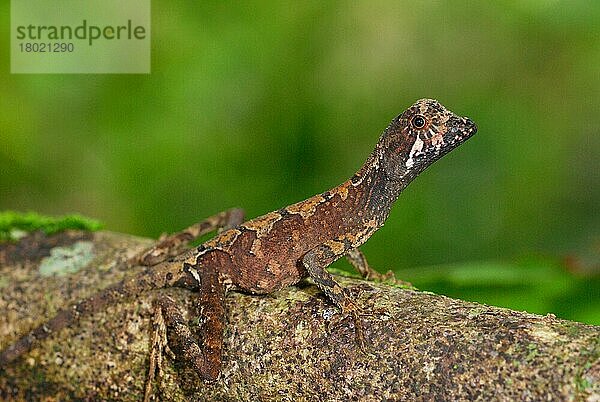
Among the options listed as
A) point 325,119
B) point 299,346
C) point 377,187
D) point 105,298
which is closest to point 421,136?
point 377,187

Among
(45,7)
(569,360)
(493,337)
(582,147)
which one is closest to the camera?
(569,360)

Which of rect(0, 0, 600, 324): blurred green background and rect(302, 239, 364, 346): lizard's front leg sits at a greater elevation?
rect(0, 0, 600, 324): blurred green background

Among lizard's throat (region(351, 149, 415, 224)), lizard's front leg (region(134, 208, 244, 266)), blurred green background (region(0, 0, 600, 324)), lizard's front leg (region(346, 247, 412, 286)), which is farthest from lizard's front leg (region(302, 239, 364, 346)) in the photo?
blurred green background (region(0, 0, 600, 324))

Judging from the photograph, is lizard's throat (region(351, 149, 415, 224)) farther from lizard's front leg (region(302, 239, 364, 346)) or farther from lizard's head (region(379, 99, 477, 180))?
lizard's front leg (region(302, 239, 364, 346))

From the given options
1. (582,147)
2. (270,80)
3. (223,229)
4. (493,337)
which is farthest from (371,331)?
(582,147)

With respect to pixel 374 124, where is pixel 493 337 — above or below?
below

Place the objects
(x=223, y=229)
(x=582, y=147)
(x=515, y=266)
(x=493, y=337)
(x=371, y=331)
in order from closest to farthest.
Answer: (x=493, y=337) < (x=371, y=331) < (x=515, y=266) < (x=223, y=229) < (x=582, y=147)

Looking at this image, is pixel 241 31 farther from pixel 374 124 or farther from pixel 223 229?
pixel 223 229

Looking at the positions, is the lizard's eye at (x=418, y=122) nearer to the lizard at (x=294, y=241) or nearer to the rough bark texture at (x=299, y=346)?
the lizard at (x=294, y=241)
